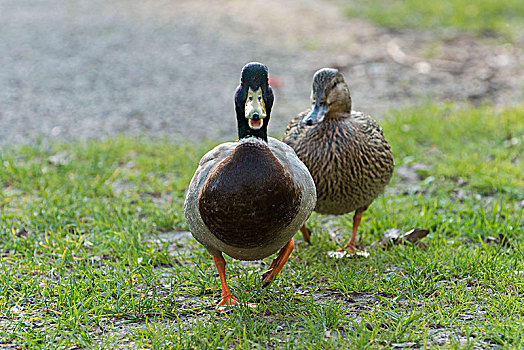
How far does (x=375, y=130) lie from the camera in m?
3.98

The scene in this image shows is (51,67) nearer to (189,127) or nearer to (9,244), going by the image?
(189,127)

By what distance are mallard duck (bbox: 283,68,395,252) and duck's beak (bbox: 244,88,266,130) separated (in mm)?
842

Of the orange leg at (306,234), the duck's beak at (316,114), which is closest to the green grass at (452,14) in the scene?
the duck's beak at (316,114)

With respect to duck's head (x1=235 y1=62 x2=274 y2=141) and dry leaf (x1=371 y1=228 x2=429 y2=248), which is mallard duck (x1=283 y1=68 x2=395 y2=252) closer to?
dry leaf (x1=371 y1=228 x2=429 y2=248)

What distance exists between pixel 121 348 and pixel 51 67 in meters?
6.20

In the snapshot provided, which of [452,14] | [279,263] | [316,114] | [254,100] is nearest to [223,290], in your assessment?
[279,263]

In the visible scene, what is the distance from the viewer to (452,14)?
9.80 metres

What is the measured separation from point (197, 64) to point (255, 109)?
5740mm

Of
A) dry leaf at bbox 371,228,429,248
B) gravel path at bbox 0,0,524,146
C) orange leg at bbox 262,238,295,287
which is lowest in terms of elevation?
dry leaf at bbox 371,228,429,248

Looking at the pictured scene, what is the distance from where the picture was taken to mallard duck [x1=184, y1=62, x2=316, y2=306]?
285 cm

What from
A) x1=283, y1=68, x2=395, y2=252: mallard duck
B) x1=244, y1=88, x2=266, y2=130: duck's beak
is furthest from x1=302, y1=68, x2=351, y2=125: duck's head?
x1=244, y1=88, x2=266, y2=130: duck's beak

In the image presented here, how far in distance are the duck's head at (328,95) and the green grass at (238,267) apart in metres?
0.84

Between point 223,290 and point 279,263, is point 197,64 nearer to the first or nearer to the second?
point 279,263

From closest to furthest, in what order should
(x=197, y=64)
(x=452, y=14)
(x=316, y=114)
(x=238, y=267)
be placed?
(x=238, y=267)
(x=316, y=114)
(x=197, y=64)
(x=452, y=14)
